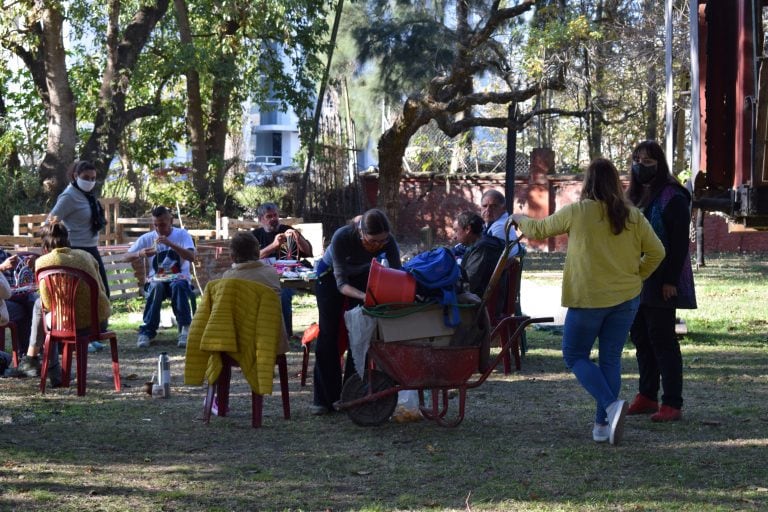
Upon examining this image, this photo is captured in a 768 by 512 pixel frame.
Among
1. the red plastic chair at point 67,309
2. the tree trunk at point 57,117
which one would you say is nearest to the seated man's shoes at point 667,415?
the red plastic chair at point 67,309

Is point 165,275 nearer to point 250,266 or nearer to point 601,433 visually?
point 250,266

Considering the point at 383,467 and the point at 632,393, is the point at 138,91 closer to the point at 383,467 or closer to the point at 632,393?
the point at 632,393

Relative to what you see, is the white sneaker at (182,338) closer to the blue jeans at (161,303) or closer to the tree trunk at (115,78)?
the blue jeans at (161,303)

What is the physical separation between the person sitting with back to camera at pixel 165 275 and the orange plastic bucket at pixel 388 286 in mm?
5010

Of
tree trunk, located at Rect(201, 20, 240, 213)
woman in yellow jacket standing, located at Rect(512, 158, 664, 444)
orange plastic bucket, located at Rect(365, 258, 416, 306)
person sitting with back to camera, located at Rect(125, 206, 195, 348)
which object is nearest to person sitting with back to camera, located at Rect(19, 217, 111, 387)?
person sitting with back to camera, located at Rect(125, 206, 195, 348)

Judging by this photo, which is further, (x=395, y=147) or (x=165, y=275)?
(x=395, y=147)

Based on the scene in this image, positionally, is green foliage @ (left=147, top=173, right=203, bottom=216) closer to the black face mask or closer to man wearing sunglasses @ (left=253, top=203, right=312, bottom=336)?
man wearing sunglasses @ (left=253, top=203, right=312, bottom=336)

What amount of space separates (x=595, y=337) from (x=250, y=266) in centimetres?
241

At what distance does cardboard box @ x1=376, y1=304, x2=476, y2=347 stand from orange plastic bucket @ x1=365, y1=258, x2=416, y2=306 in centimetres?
15

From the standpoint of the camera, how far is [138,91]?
2689 centimetres

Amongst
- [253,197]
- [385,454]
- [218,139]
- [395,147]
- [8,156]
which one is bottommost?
[385,454]

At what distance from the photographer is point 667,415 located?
766 centimetres

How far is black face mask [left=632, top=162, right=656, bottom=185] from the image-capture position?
7.60 metres

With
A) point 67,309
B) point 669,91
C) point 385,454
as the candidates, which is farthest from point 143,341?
point 669,91
